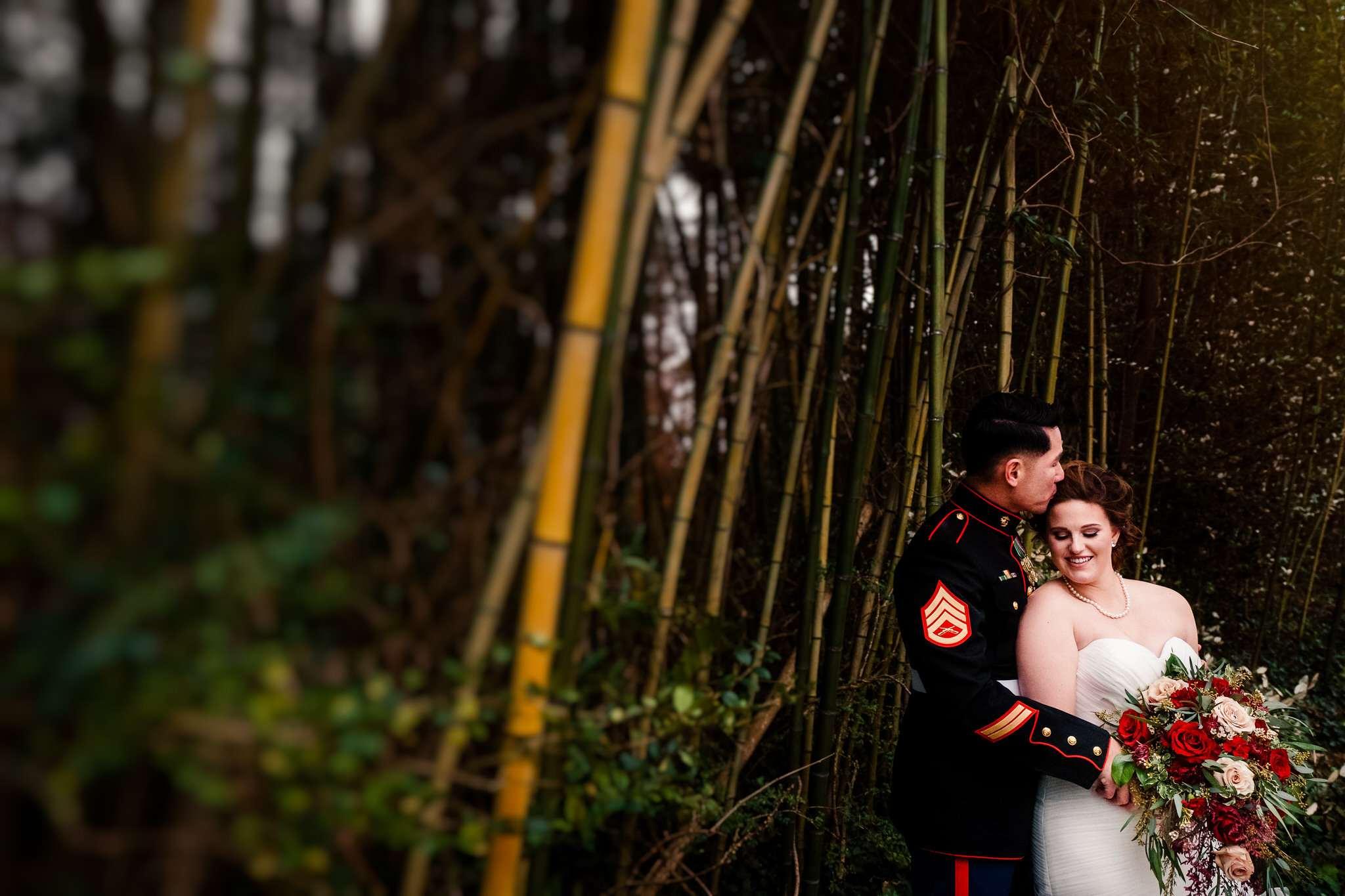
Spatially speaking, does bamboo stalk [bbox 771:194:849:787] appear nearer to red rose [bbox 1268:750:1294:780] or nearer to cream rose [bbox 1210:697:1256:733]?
cream rose [bbox 1210:697:1256:733]

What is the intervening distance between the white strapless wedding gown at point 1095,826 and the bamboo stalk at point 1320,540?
2902 millimetres

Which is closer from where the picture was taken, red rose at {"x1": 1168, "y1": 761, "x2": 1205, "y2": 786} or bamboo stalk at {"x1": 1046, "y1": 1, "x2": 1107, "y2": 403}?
red rose at {"x1": 1168, "y1": 761, "x2": 1205, "y2": 786}

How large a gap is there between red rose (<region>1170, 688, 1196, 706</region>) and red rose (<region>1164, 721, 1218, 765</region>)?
0.18ft

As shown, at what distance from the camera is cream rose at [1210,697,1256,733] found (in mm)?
1562

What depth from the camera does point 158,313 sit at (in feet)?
2.19

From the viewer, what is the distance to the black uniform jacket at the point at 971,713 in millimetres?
1596

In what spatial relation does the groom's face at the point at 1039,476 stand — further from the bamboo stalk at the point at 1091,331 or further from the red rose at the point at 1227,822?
the bamboo stalk at the point at 1091,331

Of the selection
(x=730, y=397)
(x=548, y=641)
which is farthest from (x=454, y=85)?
(x=730, y=397)

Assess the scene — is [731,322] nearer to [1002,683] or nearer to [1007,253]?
[1002,683]

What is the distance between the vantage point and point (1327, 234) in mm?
3643

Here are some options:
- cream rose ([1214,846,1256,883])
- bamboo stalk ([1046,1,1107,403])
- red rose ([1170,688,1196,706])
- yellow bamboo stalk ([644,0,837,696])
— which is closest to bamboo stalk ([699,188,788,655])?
yellow bamboo stalk ([644,0,837,696])

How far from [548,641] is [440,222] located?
0.49 meters

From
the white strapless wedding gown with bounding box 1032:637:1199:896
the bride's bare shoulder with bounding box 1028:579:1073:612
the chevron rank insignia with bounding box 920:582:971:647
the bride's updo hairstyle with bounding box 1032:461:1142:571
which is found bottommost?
the white strapless wedding gown with bounding box 1032:637:1199:896

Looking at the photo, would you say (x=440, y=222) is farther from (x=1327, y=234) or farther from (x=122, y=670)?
(x=1327, y=234)
